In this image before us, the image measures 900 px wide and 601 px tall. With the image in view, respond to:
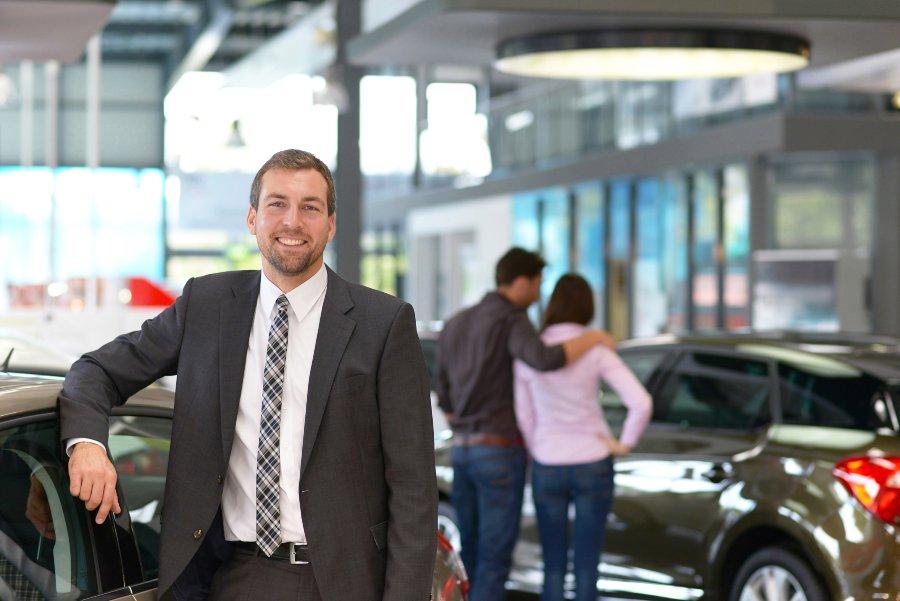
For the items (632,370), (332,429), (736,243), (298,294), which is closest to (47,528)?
(332,429)

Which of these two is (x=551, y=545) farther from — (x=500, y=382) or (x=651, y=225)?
(x=651, y=225)

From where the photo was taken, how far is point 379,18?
11617 millimetres

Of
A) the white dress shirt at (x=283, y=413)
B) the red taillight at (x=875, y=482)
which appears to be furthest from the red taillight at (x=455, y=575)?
the red taillight at (x=875, y=482)

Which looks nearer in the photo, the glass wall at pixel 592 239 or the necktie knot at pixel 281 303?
the necktie knot at pixel 281 303

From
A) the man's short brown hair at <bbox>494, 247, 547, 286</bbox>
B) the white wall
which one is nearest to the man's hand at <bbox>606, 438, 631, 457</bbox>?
the man's short brown hair at <bbox>494, 247, 547, 286</bbox>

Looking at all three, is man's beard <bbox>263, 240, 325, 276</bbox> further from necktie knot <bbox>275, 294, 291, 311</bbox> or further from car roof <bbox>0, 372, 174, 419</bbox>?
car roof <bbox>0, 372, 174, 419</bbox>

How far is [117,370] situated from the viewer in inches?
130

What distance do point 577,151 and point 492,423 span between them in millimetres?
15588

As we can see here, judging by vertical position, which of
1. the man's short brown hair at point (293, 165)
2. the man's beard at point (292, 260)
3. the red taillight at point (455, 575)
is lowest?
the red taillight at point (455, 575)

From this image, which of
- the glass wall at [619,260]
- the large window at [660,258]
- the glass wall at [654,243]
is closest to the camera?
the glass wall at [654,243]

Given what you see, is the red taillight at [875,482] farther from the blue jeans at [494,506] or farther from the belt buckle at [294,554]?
the belt buckle at [294,554]

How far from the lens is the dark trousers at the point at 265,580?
3246mm

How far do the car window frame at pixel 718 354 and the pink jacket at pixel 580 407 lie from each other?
445mm

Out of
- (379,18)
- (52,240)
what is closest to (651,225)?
(52,240)
